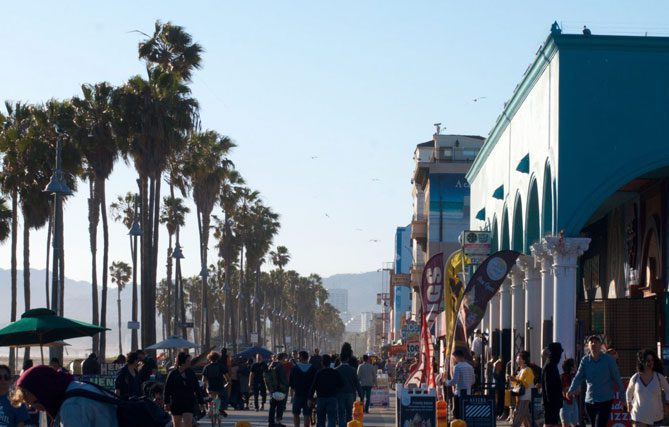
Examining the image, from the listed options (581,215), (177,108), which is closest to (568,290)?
(581,215)

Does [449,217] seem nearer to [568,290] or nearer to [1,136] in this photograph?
[1,136]

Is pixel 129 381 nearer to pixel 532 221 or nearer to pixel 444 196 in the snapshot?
pixel 532 221

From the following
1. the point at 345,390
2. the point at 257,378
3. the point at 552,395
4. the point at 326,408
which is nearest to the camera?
the point at 552,395

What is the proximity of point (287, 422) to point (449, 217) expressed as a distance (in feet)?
182

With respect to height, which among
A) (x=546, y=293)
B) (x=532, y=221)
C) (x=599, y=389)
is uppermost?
(x=532, y=221)

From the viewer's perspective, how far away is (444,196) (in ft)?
285

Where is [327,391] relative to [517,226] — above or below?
below

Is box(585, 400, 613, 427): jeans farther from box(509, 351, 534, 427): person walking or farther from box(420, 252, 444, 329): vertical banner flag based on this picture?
box(420, 252, 444, 329): vertical banner flag

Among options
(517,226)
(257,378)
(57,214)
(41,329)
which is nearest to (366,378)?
(257,378)

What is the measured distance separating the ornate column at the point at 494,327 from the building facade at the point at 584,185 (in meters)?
2.38

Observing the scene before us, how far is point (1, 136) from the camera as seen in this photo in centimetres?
5397

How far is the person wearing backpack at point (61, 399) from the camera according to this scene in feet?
25.2

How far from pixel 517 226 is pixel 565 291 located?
8.49m

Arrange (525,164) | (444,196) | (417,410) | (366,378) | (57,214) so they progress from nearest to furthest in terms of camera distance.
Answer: (417,410), (525,164), (57,214), (366,378), (444,196)
